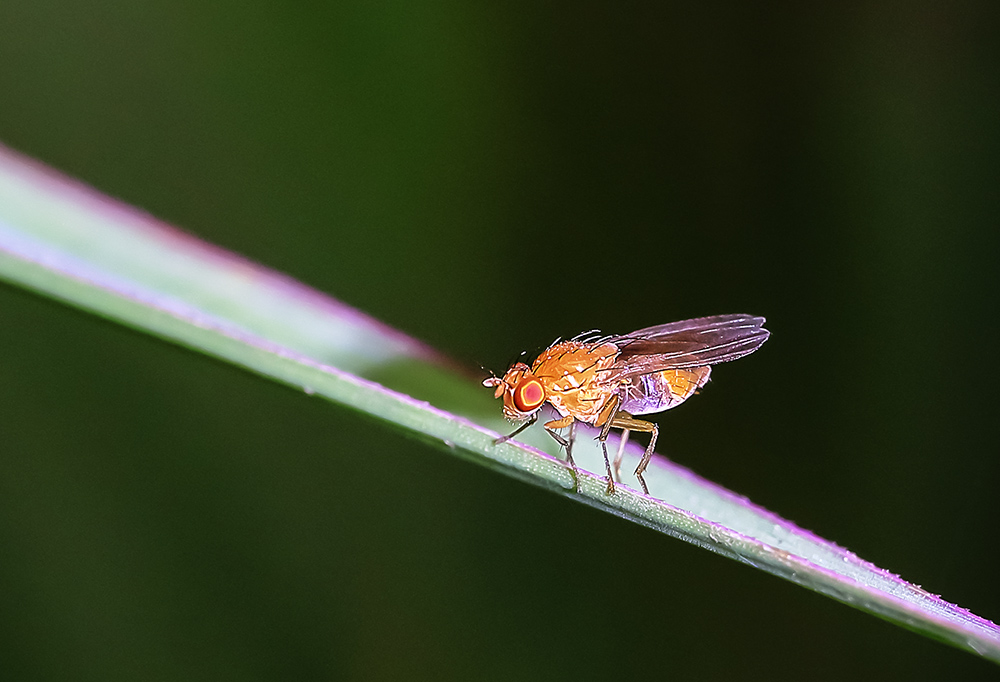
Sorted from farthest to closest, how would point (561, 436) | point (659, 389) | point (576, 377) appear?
point (659, 389), point (576, 377), point (561, 436)

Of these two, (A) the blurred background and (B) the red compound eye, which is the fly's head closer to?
(B) the red compound eye

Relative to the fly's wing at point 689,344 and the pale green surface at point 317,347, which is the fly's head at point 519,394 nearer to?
the pale green surface at point 317,347

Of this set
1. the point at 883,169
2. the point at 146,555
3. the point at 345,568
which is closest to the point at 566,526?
the point at 345,568

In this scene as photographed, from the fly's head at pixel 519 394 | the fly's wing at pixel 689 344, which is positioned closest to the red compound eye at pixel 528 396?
the fly's head at pixel 519 394

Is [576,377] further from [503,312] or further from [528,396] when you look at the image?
[503,312]

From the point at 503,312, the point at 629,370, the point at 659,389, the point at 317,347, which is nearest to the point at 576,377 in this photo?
the point at 629,370
